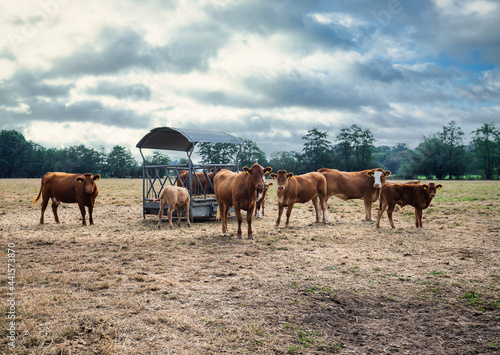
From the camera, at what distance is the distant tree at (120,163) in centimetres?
10081

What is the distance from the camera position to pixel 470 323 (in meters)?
4.30

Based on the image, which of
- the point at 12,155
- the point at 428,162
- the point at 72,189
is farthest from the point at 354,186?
the point at 12,155

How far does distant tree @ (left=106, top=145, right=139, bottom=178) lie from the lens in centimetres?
10081

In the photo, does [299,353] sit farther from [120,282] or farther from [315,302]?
[120,282]

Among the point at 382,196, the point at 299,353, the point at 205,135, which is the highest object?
the point at 205,135

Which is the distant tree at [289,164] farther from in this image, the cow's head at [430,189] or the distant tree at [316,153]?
the cow's head at [430,189]

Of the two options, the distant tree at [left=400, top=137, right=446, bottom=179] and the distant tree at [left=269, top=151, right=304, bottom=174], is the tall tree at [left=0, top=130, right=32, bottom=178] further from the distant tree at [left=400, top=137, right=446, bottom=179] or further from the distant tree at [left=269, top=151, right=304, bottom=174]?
the distant tree at [left=400, top=137, right=446, bottom=179]

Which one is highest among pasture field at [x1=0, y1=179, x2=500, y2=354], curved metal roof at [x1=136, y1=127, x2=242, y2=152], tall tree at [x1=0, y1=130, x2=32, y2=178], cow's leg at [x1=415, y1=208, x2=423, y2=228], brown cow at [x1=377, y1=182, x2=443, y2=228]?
tall tree at [x1=0, y1=130, x2=32, y2=178]

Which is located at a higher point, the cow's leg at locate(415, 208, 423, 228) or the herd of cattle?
the herd of cattle

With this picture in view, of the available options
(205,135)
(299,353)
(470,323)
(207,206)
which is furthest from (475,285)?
(205,135)

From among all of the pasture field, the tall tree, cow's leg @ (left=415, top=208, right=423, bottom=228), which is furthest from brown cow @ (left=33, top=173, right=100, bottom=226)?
the tall tree

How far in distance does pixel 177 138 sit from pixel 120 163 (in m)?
98.3

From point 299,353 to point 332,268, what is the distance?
3.17m

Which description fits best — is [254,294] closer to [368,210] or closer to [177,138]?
[368,210]
